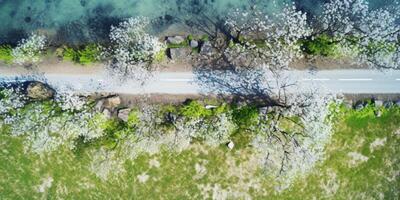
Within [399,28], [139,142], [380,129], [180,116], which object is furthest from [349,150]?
[139,142]

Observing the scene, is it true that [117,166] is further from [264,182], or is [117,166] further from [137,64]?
[264,182]

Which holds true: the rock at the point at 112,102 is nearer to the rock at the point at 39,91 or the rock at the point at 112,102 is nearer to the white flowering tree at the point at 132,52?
the white flowering tree at the point at 132,52

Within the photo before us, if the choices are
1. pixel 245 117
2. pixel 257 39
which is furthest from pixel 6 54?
pixel 257 39

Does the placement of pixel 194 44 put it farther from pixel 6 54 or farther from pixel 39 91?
pixel 6 54

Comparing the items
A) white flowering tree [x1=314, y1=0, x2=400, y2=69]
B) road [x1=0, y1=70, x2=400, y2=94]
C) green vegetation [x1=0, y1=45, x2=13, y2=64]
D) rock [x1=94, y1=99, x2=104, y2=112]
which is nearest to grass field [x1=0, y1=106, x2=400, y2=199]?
road [x1=0, y1=70, x2=400, y2=94]

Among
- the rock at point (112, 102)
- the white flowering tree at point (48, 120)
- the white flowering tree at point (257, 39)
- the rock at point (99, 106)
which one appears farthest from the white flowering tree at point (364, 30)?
the white flowering tree at point (48, 120)

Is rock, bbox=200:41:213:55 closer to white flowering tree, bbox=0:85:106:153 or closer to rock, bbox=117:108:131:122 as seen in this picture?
rock, bbox=117:108:131:122
